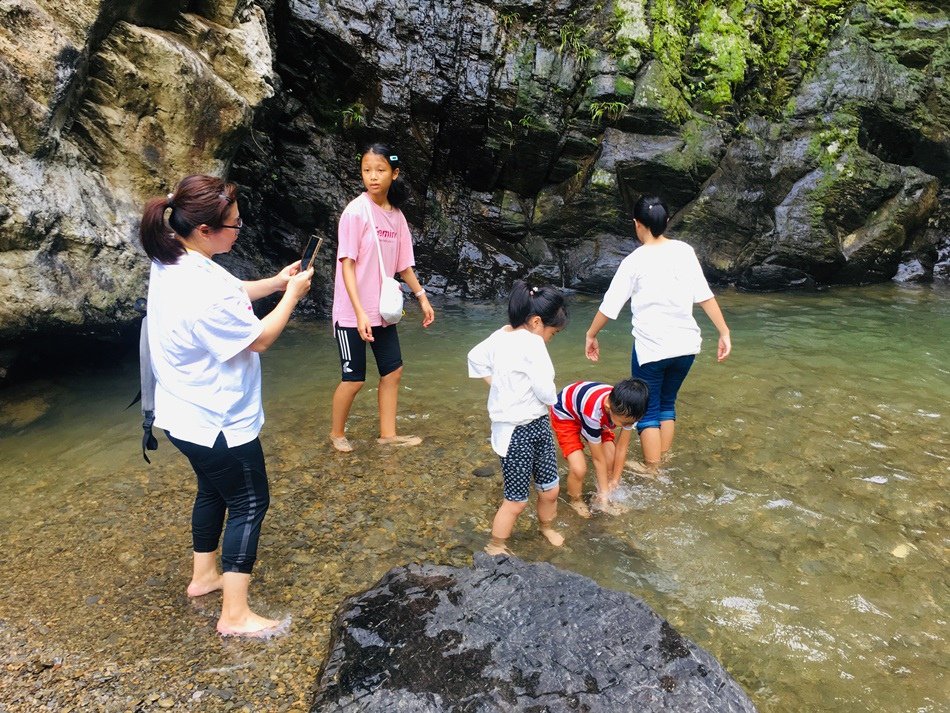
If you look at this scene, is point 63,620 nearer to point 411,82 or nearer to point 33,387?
point 33,387

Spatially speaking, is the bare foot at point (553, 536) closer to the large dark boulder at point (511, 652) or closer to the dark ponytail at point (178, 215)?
the large dark boulder at point (511, 652)

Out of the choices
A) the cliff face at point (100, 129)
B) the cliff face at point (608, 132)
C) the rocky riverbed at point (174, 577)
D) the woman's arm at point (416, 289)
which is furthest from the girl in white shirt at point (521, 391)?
the cliff face at point (608, 132)

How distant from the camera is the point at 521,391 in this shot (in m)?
3.30

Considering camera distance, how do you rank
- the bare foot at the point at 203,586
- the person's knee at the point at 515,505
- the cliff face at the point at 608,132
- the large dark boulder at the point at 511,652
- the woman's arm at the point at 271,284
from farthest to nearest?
the cliff face at the point at 608,132
the person's knee at the point at 515,505
the bare foot at the point at 203,586
the woman's arm at the point at 271,284
the large dark boulder at the point at 511,652

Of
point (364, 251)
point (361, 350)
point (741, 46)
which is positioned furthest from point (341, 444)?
point (741, 46)

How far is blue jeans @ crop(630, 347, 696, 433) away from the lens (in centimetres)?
A: 417

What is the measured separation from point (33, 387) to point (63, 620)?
137 inches

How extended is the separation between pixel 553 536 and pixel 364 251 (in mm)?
2229

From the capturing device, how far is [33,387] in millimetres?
5520

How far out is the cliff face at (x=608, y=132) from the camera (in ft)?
29.5

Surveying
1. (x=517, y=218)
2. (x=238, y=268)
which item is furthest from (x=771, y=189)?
(x=238, y=268)

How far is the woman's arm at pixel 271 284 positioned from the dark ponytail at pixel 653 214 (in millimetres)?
2186

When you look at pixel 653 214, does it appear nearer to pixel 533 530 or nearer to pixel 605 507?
pixel 605 507

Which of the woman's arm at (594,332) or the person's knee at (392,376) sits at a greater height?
the woman's arm at (594,332)
